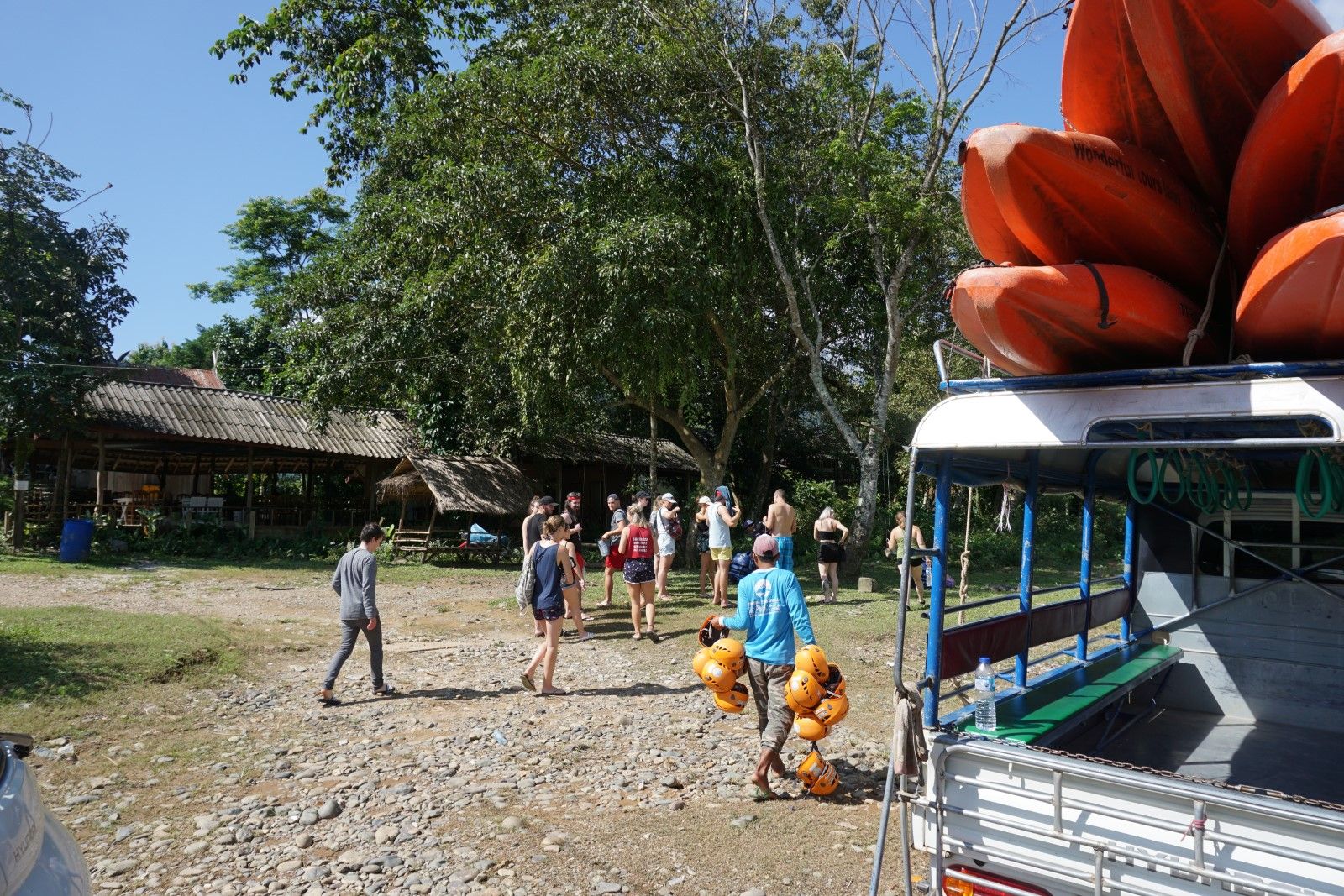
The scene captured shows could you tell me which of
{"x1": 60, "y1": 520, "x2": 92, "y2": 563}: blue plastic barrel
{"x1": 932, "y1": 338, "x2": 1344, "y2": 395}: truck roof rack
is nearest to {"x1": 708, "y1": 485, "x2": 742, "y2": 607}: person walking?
{"x1": 932, "y1": 338, "x2": 1344, "y2": 395}: truck roof rack

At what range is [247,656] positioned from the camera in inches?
374

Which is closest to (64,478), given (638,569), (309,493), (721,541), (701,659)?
(309,493)

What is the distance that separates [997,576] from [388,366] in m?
14.1

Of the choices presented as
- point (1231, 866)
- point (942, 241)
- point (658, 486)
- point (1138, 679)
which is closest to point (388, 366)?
point (658, 486)

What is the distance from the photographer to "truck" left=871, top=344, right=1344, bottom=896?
278 cm

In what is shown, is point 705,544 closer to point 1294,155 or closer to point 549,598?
point 549,598

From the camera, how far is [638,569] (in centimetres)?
1043

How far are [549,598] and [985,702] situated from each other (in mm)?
5005

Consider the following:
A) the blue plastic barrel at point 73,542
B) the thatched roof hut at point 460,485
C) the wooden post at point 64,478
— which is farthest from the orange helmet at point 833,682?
the wooden post at point 64,478

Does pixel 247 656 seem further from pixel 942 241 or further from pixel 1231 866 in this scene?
pixel 942 241

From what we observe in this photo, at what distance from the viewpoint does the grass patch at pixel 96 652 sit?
303 inches

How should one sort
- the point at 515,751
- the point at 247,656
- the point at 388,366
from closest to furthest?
1. the point at 515,751
2. the point at 247,656
3. the point at 388,366

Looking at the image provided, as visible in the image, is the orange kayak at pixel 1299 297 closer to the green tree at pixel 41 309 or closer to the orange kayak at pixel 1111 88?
the orange kayak at pixel 1111 88

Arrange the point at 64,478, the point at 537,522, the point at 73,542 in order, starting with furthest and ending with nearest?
the point at 64,478 → the point at 73,542 → the point at 537,522
